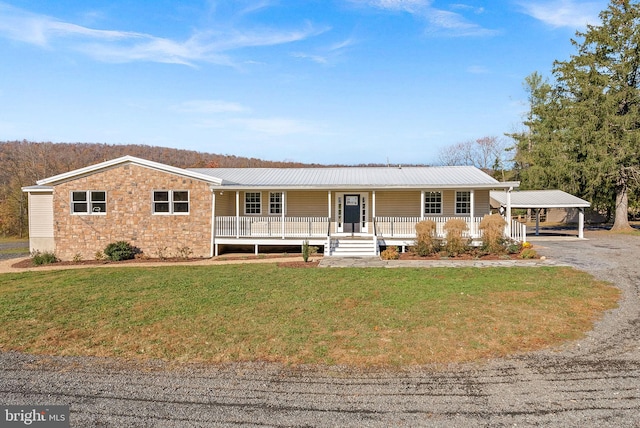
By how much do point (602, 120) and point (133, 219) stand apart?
2894 cm

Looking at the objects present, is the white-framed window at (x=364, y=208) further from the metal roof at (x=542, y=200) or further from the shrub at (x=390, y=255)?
the metal roof at (x=542, y=200)

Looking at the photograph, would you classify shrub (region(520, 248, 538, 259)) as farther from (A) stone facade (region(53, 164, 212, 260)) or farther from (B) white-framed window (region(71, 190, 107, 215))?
(B) white-framed window (region(71, 190, 107, 215))

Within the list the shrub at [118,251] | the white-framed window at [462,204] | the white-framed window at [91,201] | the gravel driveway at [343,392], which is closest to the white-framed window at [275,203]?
the shrub at [118,251]

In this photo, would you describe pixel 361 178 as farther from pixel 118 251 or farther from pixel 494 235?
pixel 118 251

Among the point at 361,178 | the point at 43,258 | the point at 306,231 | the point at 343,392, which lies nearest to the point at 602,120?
the point at 361,178

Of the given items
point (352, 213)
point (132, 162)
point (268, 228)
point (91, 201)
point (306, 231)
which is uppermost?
point (132, 162)

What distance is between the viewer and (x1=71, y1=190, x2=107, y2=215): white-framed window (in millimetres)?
16812

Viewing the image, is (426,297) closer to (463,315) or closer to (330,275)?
(463,315)

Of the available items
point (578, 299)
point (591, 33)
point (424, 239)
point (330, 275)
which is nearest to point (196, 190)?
point (330, 275)

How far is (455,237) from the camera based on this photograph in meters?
14.9

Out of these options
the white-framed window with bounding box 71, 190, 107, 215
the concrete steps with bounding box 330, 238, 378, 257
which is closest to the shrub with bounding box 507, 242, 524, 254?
the concrete steps with bounding box 330, 238, 378, 257

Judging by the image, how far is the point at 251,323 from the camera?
7207mm

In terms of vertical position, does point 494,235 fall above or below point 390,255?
above

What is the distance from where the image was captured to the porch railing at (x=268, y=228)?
17.0 m
